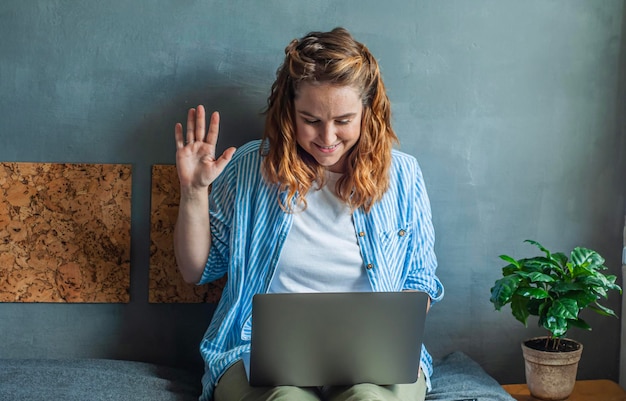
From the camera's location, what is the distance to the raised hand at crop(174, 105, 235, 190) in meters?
1.73

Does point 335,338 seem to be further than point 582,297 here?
No

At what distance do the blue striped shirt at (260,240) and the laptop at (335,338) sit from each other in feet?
0.93

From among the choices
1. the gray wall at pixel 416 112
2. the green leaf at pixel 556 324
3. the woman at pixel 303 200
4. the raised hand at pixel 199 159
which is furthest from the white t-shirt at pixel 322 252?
the green leaf at pixel 556 324

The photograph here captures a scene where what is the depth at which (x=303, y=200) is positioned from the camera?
70.9 inches

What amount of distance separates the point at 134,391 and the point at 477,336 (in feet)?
3.32

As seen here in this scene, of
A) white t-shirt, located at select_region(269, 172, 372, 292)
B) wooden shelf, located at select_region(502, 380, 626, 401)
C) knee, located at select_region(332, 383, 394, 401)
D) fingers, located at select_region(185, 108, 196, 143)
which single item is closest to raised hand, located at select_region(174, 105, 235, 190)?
fingers, located at select_region(185, 108, 196, 143)

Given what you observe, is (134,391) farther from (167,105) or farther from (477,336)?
(477,336)

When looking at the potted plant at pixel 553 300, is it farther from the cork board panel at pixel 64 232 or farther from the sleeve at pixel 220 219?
the cork board panel at pixel 64 232

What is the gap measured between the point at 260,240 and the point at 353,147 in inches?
12.8

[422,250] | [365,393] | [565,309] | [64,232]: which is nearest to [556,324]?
[565,309]

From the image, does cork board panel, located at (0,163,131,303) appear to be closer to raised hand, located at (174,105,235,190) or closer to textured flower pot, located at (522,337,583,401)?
raised hand, located at (174,105,235,190)

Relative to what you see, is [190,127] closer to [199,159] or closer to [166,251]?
[199,159]

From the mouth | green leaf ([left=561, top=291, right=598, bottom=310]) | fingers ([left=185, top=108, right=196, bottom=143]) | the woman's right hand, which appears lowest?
green leaf ([left=561, top=291, right=598, bottom=310])

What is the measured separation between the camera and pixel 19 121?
6.40 feet
